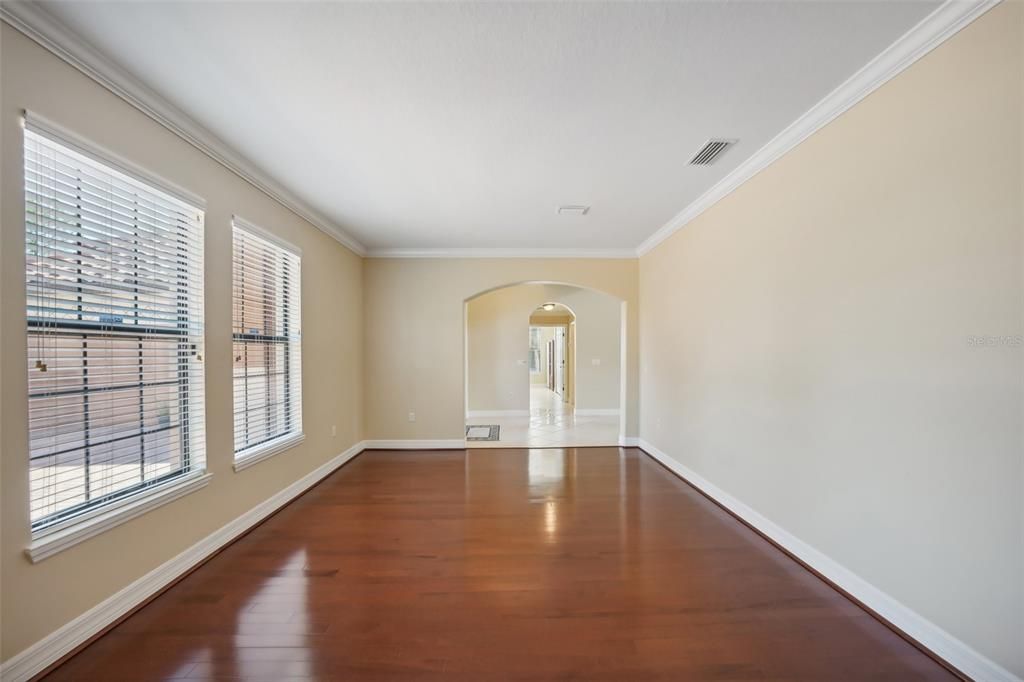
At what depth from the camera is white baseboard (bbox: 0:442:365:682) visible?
162cm

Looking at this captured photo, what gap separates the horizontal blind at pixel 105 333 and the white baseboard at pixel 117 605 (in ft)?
1.61

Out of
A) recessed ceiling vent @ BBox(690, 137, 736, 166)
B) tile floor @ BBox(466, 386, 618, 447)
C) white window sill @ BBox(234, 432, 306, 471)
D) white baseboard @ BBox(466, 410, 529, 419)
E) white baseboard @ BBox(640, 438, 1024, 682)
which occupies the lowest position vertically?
tile floor @ BBox(466, 386, 618, 447)

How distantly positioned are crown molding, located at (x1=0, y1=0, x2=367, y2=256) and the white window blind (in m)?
0.43

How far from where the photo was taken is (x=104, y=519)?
192 centimetres

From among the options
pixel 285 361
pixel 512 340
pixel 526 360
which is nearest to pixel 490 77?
pixel 285 361

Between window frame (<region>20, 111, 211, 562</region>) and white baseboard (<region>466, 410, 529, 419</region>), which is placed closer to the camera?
window frame (<region>20, 111, 211, 562</region>)

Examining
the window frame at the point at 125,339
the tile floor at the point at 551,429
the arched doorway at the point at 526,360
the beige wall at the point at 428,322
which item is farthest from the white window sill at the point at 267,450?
the arched doorway at the point at 526,360

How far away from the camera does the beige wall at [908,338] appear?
1534 mm

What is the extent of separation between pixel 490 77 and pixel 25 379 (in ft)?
8.12

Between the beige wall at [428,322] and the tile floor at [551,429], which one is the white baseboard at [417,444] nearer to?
the beige wall at [428,322]

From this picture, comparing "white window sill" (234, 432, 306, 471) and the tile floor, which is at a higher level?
"white window sill" (234, 432, 306, 471)

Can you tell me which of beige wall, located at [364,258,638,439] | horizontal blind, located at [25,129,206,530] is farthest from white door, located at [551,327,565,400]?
horizontal blind, located at [25,129,206,530]

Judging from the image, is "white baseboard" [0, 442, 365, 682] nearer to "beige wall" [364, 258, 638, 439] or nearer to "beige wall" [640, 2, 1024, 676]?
"beige wall" [364, 258, 638, 439]

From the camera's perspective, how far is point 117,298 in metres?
2.04
